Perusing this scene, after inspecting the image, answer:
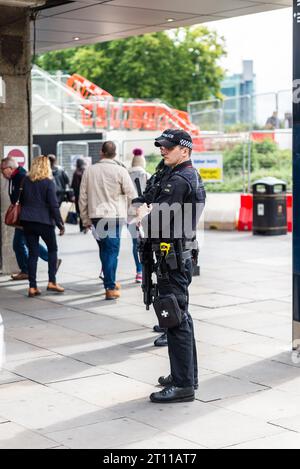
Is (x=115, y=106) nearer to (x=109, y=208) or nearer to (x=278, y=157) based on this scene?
(x=278, y=157)

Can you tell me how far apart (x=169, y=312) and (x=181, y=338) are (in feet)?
0.88

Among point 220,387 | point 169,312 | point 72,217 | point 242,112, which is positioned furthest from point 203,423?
point 242,112

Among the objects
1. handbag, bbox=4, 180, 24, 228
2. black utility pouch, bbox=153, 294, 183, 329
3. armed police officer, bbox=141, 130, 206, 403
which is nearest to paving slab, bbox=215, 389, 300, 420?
armed police officer, bbox=141, 130, 206, 403

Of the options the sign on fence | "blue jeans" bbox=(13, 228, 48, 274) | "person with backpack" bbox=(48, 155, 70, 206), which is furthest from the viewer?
the sign on fence

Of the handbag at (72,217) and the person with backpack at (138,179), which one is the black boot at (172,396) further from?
the handbag at (72,217)

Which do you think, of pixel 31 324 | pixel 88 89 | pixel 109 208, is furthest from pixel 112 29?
pixel 88 89

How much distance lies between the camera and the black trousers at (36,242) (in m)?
10.7

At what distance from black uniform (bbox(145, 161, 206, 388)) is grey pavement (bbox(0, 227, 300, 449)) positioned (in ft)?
0.98

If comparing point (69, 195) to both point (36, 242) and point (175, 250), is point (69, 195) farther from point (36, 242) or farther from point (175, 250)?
point (175, 250)

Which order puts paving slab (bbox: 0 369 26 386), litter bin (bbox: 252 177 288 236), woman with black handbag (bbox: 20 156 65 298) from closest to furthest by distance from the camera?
1. paving slab (bbox: 0 369 26 386)
2. woman with black handbag (bbox: 20 156 65 298)
3. litter bin (bbox: 252 177 288 236)

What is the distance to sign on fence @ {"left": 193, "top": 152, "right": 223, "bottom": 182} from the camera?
20.6 m

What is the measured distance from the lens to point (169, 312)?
6039mm

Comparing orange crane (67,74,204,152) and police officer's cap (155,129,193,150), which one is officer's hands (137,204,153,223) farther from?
orange crane (67,74,204,152)
